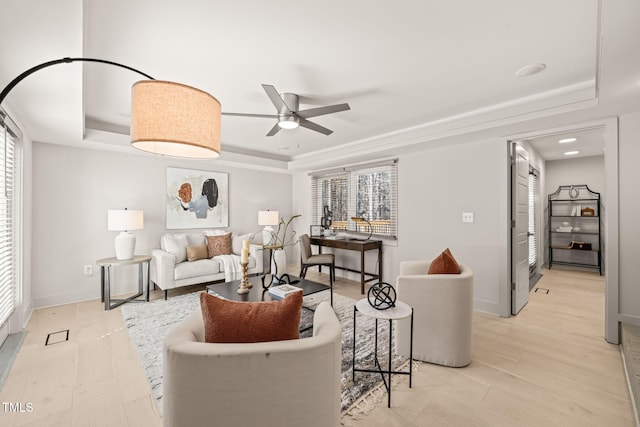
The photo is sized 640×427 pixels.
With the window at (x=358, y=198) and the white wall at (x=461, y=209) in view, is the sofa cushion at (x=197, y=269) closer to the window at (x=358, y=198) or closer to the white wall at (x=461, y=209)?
the window at (x=358, y=198)

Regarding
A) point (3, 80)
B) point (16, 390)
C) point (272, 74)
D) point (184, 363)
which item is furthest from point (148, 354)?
point (272, 74)

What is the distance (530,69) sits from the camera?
2.24m

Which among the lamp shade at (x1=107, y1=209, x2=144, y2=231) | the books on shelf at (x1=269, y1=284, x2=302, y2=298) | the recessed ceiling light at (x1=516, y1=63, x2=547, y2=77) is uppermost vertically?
the recessed ceiling light at (x1=516, y1=63, x2=547, y2=77)

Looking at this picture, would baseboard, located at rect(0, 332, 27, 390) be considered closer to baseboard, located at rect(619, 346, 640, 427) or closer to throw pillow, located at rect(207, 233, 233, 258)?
throw pillow, located at rect(207, 233, 233, 258)

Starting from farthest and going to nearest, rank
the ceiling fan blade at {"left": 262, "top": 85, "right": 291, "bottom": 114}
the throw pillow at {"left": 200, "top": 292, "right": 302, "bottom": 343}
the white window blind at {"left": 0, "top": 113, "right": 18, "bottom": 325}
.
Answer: the white window blind at {"left": 0, "top": 113, "right": 18, "bottom": 325}
the ceiling fan blade at {"left": 262, "top": 85, "right": 291, "bottom": 114}
the throw pillow at {"left": 200, "top": 292, "right": 302, "bottom": 343}

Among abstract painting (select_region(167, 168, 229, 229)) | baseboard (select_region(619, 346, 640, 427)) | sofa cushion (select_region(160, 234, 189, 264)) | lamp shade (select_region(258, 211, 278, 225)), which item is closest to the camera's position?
baseboard (select_region(619, 346, 640, 427))

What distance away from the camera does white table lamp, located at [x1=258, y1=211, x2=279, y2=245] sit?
211 inches

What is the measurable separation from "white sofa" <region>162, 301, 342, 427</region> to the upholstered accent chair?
4.66 feet

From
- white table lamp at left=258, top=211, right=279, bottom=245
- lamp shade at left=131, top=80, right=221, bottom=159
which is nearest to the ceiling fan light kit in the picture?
lamp shade at left=131, top=80, right=221, bottom=159

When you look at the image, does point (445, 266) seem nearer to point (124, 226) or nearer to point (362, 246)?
point (362, 246)

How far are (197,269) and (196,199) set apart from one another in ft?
4.50

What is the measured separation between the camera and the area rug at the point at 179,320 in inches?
79.6

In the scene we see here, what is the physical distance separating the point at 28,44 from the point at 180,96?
112 cm

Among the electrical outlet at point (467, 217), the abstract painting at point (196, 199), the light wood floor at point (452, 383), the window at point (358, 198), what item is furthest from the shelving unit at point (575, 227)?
the abstract painting at point (196, 199)
